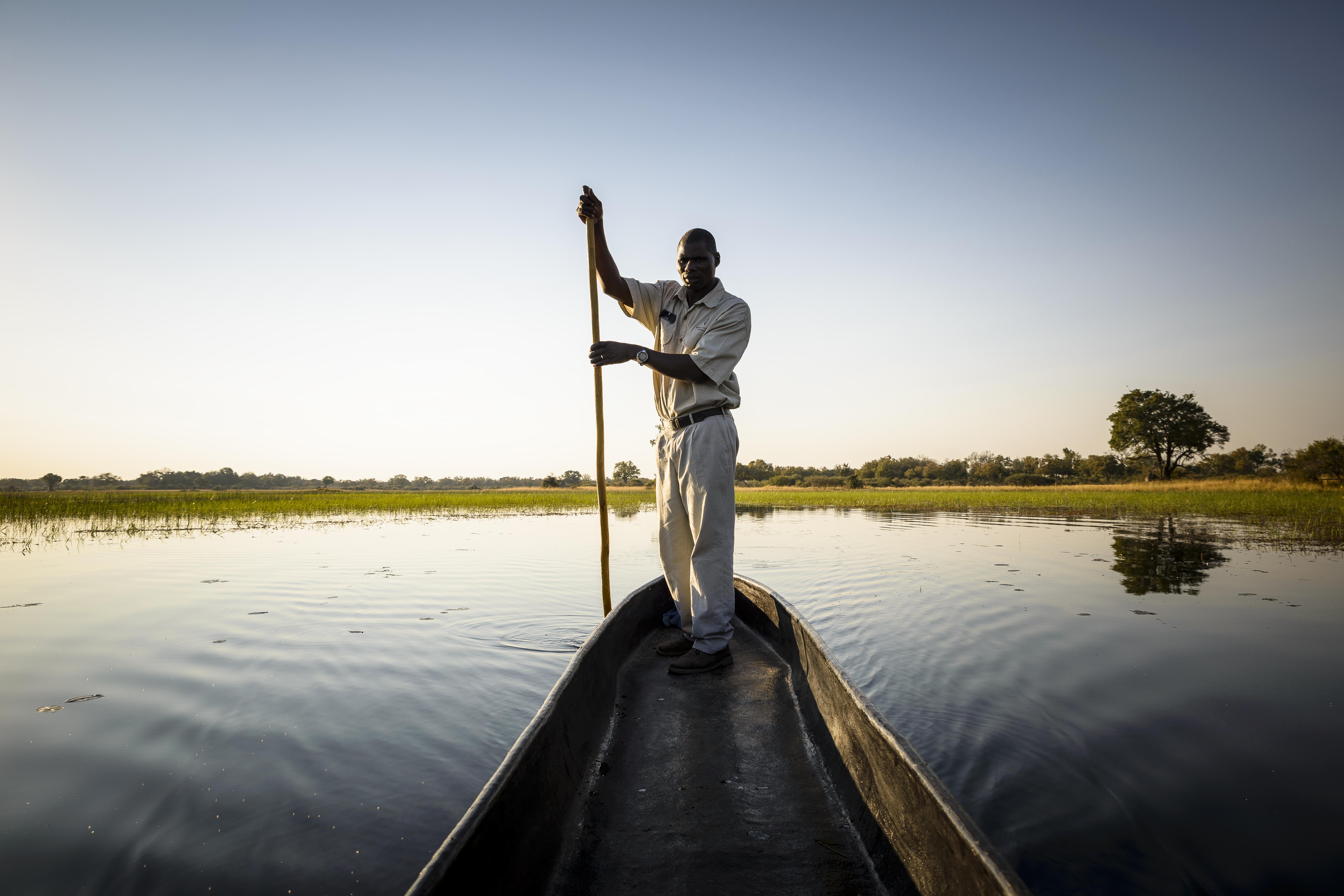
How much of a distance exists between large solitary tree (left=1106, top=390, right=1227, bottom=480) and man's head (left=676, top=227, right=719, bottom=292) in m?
50.1

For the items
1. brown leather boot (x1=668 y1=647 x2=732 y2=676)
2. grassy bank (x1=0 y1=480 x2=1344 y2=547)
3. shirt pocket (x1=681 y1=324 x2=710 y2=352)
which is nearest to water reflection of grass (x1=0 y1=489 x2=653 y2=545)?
grassy bank (x1=0 y1=480 x2=1344 y2=547)

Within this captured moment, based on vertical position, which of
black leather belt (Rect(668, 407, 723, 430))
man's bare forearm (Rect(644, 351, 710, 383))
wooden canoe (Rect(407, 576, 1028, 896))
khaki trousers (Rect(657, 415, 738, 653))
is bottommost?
wooden canoe (Rect(407, 576, 1028, 896))

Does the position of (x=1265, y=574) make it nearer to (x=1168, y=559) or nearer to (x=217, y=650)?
(x=1168, y=559)

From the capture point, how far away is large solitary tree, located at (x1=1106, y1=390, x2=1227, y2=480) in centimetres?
4088

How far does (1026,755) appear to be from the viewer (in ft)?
8.85

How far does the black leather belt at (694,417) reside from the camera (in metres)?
2.90

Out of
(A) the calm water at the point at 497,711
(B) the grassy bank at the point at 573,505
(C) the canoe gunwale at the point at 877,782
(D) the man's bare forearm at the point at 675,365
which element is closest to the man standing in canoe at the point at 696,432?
(D) the man's bare forearm at the point at 675,365

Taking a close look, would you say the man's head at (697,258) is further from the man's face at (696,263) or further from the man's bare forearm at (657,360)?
the man's bare forearm at (657,360)

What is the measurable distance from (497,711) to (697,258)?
2.62 metres

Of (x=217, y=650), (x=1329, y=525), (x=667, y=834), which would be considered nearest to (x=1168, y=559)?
(x=1329, y=525)

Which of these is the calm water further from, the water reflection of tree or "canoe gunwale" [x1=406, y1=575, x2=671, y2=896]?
"canoe gunwale" [x1=406, y1=575, x2=671, y2=896]

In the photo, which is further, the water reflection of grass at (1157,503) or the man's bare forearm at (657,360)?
the water reflection of grass at (1157,503)

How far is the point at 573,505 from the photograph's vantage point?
87.3 ft

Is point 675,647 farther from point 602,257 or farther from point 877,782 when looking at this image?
point 602,257
